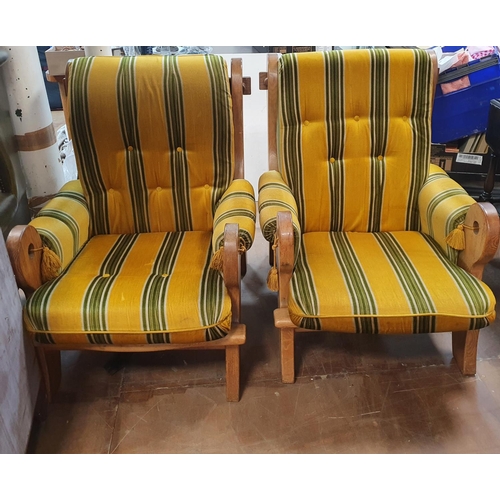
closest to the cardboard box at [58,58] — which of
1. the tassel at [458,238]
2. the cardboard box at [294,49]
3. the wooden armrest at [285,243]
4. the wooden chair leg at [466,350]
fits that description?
the cardboard box at [294,49]

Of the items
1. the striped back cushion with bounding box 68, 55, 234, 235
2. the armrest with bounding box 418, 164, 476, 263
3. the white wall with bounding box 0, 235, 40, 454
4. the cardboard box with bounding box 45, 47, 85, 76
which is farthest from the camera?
the cardboard box with bounding box 45, 47, 85, 76

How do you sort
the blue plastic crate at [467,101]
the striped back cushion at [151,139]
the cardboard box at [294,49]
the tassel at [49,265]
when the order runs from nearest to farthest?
the tassel at [49,265]
the striped back cushion at [151,139]
the blue plastic crate at [467,101]
the cardboard box at [294,49]

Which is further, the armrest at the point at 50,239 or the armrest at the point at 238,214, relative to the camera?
the armrest at the point at 238,214

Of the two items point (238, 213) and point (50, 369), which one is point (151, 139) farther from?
point (50, 369)

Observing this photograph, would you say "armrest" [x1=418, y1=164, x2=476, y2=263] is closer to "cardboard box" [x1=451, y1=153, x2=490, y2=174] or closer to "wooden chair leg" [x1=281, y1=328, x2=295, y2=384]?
"wooden chair leg" [x1=281, y1=328, x2=295, y2=384]

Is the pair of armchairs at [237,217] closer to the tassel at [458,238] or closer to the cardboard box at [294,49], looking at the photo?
the tassel at [458,238]

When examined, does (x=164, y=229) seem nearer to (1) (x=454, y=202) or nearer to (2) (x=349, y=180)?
(2) (x=349, y=180)

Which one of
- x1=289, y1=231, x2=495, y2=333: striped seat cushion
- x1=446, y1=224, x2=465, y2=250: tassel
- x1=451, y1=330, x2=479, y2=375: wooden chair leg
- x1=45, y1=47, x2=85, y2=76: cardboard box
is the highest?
x1=45, y1=47, x2=85, y2=76: cardboard box

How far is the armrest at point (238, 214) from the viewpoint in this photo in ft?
4.73

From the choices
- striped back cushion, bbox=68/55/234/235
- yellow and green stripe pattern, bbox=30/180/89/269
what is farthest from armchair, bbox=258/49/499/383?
yellow and green stripe pattern, bbox=30/180/89/269

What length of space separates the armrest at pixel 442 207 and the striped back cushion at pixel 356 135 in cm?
5

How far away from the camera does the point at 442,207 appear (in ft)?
5.29

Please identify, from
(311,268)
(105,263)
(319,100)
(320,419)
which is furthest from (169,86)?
(320,419)

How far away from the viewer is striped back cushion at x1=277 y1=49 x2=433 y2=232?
5.54ft
